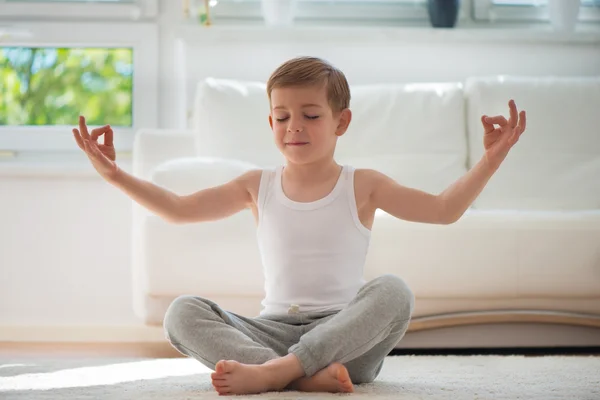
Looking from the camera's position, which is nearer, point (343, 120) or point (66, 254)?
point (343, 120)

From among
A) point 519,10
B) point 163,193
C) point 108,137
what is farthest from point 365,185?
point 519,10

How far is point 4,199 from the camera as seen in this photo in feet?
9.97

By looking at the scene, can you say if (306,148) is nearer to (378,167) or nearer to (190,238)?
(190,238)

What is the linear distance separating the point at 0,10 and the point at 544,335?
92.4 inches

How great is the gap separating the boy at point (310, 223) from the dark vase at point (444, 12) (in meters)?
1.76

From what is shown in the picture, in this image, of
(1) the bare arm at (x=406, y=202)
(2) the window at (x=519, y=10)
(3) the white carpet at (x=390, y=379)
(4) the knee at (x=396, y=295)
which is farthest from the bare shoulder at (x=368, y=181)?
(2) the window at (x=519, y=10)

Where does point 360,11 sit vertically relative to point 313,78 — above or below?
above

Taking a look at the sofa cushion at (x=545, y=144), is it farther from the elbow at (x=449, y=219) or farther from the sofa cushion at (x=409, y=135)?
the elbow at (x=449, y=219)

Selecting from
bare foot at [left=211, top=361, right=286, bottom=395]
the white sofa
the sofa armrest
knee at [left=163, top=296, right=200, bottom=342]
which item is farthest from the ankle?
the sofa armrest

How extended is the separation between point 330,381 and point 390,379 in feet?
1.10

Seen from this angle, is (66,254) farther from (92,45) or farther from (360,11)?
(360,11)

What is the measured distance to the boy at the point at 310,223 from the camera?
1.40 m

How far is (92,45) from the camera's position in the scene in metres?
3.28

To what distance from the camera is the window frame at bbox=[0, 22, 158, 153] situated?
325 cm
